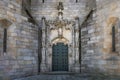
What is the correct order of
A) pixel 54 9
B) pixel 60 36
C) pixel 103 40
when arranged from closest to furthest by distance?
pixel 103 40 → pixel 60 36 → pixel 54 9

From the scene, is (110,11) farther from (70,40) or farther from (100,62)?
(70,40)

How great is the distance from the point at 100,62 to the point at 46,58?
8.93ft

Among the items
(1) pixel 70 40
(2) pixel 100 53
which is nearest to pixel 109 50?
(2) pixel 100 53

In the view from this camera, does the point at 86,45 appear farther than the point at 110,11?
Yes

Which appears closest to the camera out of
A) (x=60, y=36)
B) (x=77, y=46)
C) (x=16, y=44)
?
(x=16, y=44)

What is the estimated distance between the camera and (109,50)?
7906mm

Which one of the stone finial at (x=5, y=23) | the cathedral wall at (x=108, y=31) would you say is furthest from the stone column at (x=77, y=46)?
the stone finial at (x=5, y=23)

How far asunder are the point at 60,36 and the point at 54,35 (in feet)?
0.97

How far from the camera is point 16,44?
8008 millimetres

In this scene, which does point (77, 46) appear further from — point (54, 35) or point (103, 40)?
point (103, 40)

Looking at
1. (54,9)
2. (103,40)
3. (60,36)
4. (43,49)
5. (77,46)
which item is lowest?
(43,49)

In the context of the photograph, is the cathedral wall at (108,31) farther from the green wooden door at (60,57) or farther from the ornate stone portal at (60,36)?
the green wooden door at (60,57)

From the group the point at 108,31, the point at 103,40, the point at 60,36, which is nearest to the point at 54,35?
the point at 60,36

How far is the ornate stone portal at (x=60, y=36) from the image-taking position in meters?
9.68
